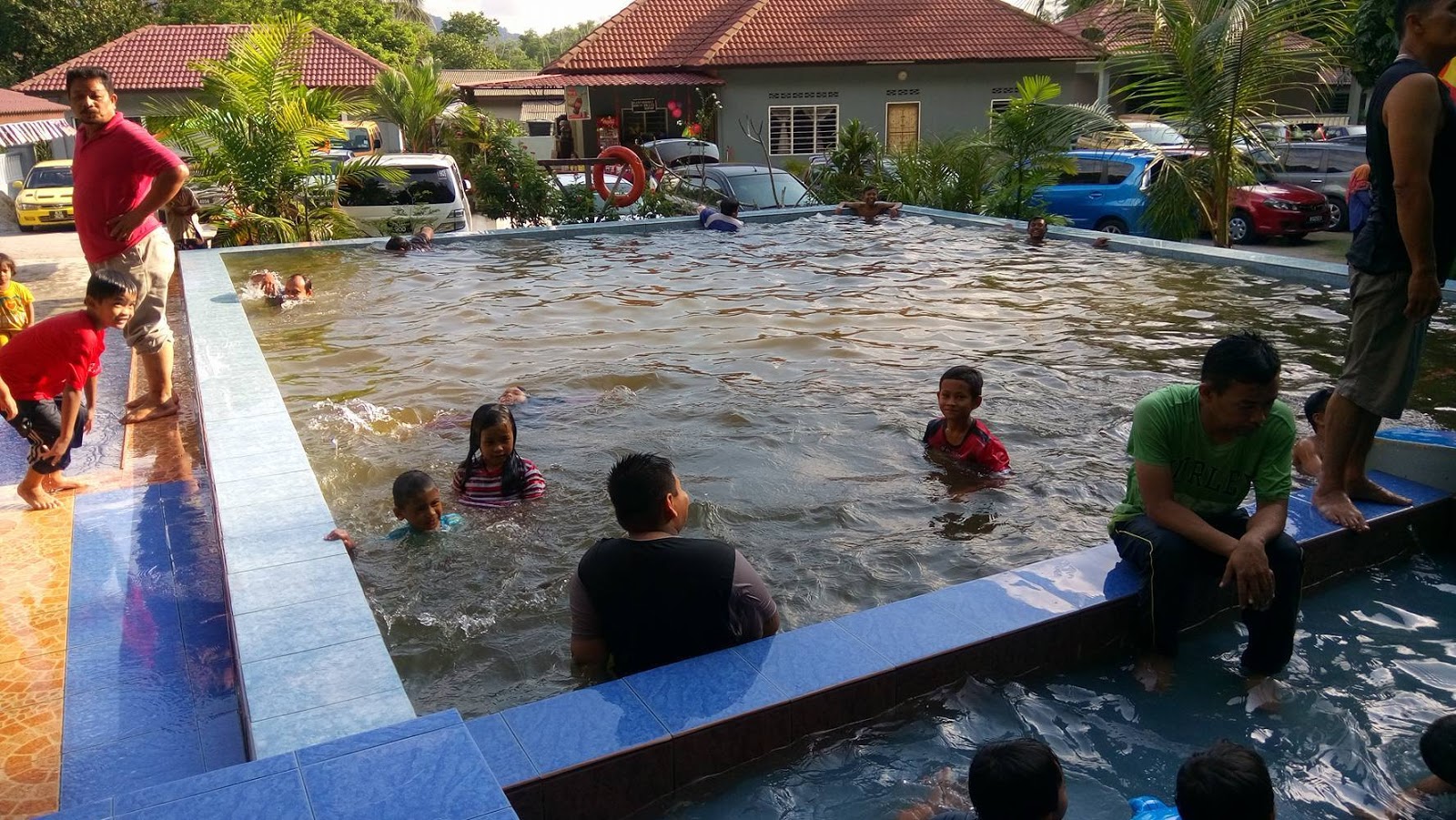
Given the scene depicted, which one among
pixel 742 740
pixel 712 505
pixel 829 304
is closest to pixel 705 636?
pixel 742 740

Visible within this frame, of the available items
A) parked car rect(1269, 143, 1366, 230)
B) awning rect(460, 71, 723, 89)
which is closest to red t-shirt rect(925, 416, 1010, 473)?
parked car rect(1269, 143, 1366, 230)

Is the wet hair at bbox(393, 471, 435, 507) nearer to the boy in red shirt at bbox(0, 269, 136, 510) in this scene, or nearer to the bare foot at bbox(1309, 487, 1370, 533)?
the boy in red shirt at bbox(0, 269, 136, 510)

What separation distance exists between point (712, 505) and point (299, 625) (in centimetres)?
285

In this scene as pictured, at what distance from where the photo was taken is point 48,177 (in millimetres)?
25547

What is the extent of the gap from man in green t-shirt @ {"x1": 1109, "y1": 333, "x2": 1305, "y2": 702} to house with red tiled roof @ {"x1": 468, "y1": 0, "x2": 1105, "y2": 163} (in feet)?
90.0

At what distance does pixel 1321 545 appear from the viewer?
4520mm

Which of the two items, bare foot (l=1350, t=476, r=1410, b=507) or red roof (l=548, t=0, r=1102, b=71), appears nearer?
bare foot (l=1350, t=476, r=1410, b=507)

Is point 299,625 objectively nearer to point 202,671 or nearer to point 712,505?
point 202,671

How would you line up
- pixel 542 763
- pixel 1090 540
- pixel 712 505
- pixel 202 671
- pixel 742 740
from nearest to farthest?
pixel 542 763
pixel 742 740
pixel 202 671
pixel 1090 540
pixel 712 505

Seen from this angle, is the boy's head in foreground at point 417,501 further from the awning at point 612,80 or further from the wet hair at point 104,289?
the awning at point 612,80

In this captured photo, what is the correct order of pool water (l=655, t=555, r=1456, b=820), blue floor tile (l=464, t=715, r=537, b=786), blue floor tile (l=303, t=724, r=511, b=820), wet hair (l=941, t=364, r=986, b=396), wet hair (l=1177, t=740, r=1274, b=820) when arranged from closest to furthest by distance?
wet hair (l=1177, t=740, r=1274, b=820)
blue floor tile (l=303, t=724, r=511, b=820)
blue floor tile (l=464, t=715, r=537, b=786)
pool water (l=655, t=555, r=1456, b=820)
wet hair (l=941, t=364, r=986, b=396)

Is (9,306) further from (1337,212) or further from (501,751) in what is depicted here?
(1337,212)

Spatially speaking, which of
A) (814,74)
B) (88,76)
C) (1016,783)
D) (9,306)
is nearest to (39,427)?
(88,76)

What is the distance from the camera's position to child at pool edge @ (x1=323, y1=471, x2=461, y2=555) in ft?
17.3
